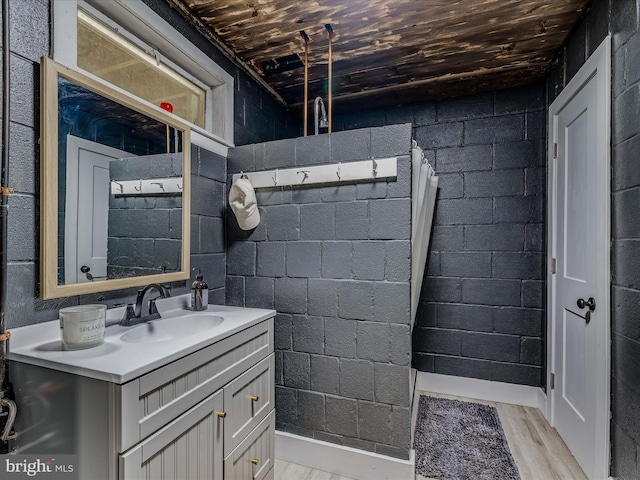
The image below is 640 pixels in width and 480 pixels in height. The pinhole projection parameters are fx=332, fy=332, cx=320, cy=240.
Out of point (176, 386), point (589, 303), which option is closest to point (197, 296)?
point (176, 386)

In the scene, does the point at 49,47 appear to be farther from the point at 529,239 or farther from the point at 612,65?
the point at 529,239

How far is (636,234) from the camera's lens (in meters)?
1.46

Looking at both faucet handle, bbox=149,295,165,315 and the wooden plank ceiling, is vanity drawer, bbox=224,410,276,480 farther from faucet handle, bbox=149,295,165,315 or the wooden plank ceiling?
the wooden plank ceiling

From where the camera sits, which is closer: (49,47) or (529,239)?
(49,47)

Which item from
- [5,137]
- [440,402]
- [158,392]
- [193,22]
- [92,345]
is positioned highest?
[193,22]

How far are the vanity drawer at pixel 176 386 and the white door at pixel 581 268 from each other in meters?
1.77

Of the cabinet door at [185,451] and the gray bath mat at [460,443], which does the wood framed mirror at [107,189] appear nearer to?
the cabinet door at [185,451]

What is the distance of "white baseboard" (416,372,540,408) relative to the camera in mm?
2602

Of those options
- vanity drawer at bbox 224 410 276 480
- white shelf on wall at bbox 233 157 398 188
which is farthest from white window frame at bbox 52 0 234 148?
vanity drawer at bbox 224 410 276 480

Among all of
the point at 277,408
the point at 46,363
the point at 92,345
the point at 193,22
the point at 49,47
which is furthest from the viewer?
the point at 277,408

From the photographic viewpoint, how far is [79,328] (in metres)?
1.11

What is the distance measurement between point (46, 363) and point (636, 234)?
2.32 metres

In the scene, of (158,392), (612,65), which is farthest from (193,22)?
(612,65)

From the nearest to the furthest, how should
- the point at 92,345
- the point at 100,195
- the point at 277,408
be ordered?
1. the point at 92,345
2. the point at 100,195
3. the point at 277,408
